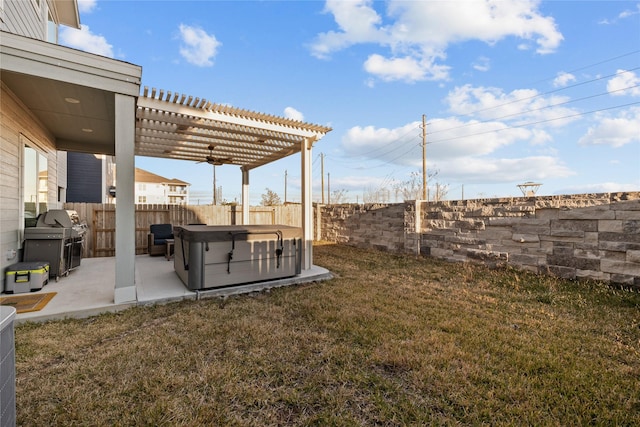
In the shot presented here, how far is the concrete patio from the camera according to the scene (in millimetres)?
3283

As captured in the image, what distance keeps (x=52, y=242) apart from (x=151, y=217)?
153 inches

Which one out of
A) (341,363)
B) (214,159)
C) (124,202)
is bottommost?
(341,363)

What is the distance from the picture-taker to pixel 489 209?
5.86 metres

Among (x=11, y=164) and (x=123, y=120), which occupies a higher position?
(x=123, y=120)

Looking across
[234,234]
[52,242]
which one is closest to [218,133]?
[234,234]

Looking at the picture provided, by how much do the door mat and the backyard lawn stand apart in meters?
0.52

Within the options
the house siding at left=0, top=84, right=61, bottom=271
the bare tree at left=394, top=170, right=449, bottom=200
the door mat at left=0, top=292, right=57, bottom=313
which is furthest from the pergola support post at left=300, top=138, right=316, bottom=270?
the bare tree at left=394, top=170, right=449, bottom=200

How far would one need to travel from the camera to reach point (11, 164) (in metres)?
4.16

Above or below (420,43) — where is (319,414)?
below

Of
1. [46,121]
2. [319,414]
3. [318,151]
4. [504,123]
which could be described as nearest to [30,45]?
[46,121]

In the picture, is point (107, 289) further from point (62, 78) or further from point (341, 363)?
Answer: point (341, 363)

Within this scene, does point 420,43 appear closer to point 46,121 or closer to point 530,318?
point 530,318

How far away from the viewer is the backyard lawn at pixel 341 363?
1.73m

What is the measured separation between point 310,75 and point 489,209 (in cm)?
632
